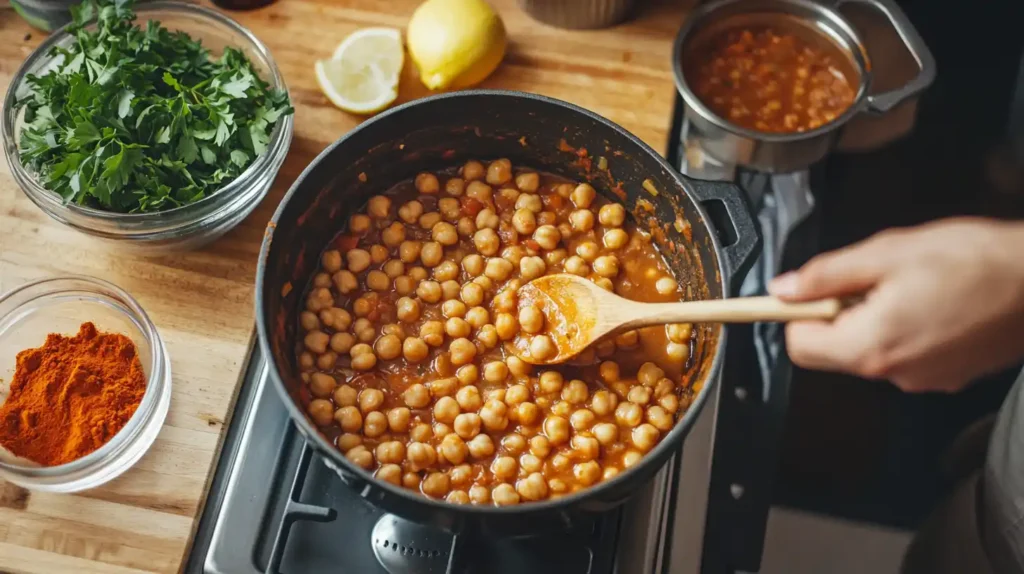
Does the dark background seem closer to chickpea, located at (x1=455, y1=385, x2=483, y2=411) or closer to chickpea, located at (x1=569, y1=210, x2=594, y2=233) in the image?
chickpea, located at (x1=569, y1=210, x2=594, y2=233)

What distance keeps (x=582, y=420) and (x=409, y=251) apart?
48cm

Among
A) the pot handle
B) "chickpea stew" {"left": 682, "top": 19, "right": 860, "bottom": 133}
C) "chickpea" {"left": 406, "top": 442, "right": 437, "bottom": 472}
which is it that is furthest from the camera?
"chickpea stew" {"left": 682, "top": 19, "right": 860, "bottom": 133}

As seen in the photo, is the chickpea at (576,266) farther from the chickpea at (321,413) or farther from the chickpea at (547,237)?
the chickpea at (321,413)

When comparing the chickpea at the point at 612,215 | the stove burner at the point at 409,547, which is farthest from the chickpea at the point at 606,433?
the chickpea at the point at 612,215

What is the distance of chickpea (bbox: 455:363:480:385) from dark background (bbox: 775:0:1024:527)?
0.92 m

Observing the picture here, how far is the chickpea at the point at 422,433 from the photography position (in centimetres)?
168

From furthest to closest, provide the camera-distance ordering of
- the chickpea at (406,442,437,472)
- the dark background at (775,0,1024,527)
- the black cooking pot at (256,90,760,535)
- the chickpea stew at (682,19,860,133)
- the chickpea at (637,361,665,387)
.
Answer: the dark background at (775,0,1024,527) → the chickpea stew at (682,19,860,133) → the chickpea at (637,361,665,387) → the chickpea at (406,442,437,472) → the black cooking pot at (256,90,760,535)

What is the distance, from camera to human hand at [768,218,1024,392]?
4.32 ft

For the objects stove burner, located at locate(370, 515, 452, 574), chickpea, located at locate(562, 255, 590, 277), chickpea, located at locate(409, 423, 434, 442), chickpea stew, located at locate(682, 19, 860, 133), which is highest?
chickpea stew, located at locate(682, 19, 860, 133)

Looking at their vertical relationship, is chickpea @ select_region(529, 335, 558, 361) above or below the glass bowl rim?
below

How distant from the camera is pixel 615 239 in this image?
6.16 feet

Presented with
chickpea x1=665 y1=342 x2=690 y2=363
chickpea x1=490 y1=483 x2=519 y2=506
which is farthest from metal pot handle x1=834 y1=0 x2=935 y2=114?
chickpea x1=490 y1=483 x2=519 y2=506

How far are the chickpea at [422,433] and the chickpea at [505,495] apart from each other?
16cm

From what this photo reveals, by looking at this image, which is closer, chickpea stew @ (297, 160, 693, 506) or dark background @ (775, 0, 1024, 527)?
chickpea stew @ (297, 160, 693, 506)
